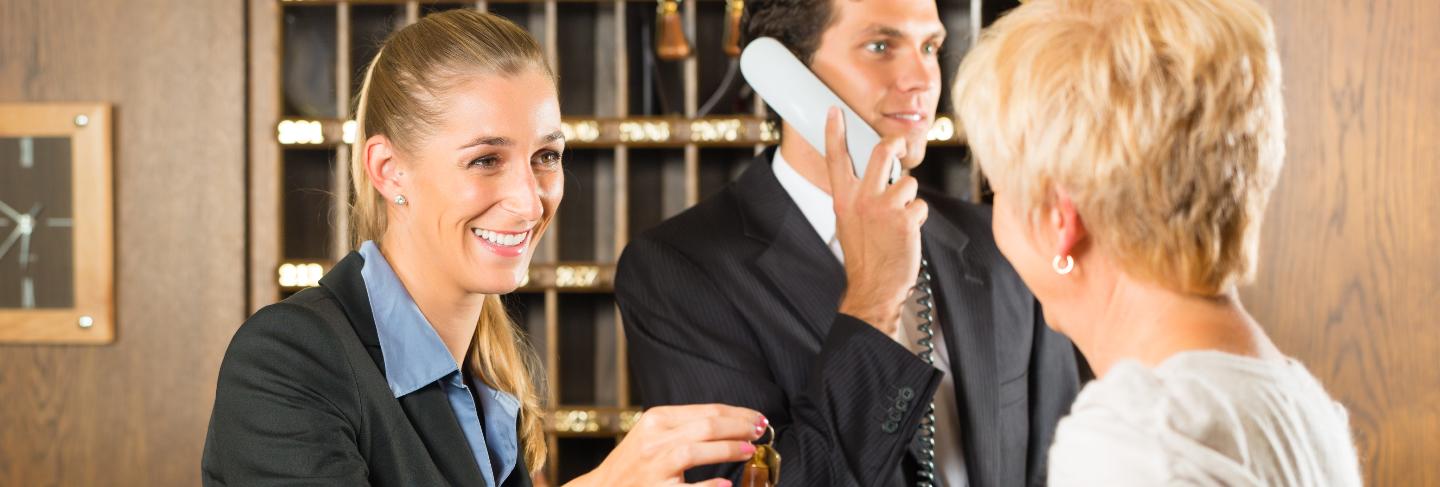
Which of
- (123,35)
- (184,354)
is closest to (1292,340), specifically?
(184,354)

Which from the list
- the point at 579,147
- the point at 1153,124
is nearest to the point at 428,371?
the point at 1153,124

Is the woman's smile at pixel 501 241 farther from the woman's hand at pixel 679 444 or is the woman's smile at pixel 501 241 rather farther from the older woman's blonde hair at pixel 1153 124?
the older woman's blonde hair at pixel 1153 124

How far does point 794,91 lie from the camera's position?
1.77m

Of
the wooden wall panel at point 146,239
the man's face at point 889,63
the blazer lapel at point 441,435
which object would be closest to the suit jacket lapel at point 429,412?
the blazer lapel at point 441,435

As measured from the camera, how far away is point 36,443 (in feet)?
8.81

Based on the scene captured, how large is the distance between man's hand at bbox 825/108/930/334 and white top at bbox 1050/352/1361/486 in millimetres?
603

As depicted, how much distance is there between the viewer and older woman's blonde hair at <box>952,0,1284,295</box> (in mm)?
1020

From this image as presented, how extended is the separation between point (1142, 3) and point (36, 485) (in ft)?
8.12

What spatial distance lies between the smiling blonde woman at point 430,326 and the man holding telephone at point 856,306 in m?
0.31

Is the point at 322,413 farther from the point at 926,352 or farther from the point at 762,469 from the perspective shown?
the point at 926,352

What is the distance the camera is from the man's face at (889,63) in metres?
1.89

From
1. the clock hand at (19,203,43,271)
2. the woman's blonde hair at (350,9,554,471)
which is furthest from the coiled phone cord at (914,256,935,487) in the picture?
the clock hand at (19,203,43,271)

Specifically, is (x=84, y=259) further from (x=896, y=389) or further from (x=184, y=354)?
(x=896, y=389)

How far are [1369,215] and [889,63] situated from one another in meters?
1.16
